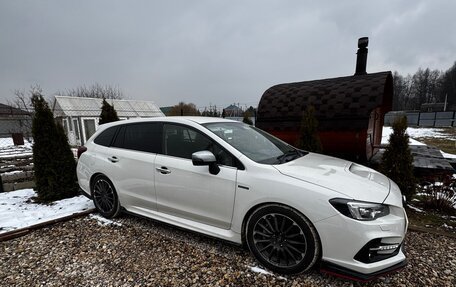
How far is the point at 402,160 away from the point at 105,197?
509 cm

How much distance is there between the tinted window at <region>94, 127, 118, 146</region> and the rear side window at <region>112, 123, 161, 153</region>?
0.14 metres

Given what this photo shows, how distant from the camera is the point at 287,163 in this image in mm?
2545

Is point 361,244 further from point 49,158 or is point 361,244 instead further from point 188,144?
point 49,158

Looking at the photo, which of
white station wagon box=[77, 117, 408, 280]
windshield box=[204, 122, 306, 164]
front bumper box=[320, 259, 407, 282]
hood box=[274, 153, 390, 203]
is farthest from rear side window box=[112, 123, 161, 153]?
front bumper box=[320, 259, 407, 282]

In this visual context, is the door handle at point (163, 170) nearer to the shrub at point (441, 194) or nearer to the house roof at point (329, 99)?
the house roof at point (329, 99)

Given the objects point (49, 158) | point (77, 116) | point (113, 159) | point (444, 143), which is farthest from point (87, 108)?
point (444, 143)

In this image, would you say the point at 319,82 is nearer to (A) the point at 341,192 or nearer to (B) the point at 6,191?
(A) the point at 341,192

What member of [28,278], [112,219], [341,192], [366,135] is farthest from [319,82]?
[28,278]

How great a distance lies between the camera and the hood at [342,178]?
2041mm

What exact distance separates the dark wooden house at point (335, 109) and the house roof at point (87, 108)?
40.6 ft

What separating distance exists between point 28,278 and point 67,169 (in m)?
2.72

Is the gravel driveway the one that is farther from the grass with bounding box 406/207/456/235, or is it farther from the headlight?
the headlight

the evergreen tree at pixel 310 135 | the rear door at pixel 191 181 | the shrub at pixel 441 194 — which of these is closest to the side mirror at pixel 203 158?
the rear door at pixel 191 181

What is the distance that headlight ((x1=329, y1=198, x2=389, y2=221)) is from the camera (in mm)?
1942
